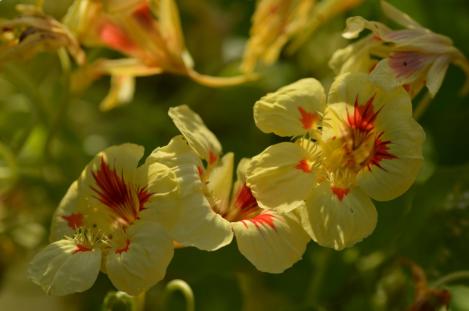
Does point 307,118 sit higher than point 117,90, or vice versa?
point 307,118

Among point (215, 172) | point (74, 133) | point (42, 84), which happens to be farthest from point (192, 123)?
point (42, 84)

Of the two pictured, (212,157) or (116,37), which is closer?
(212,157)

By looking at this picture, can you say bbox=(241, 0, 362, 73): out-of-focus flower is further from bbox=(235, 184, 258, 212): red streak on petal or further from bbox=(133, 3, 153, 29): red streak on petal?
bbox=(235, 184, 258, 212): red streak on petal

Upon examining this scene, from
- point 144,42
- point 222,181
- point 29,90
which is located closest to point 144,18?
point 144,42

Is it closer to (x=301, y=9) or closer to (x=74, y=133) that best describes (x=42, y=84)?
(x=74, y=133)

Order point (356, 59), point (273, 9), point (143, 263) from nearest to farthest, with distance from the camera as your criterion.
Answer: point (143, 263) < point (356, 59) < point (273, 9)

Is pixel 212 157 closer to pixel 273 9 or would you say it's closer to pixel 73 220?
pixel 73 220
